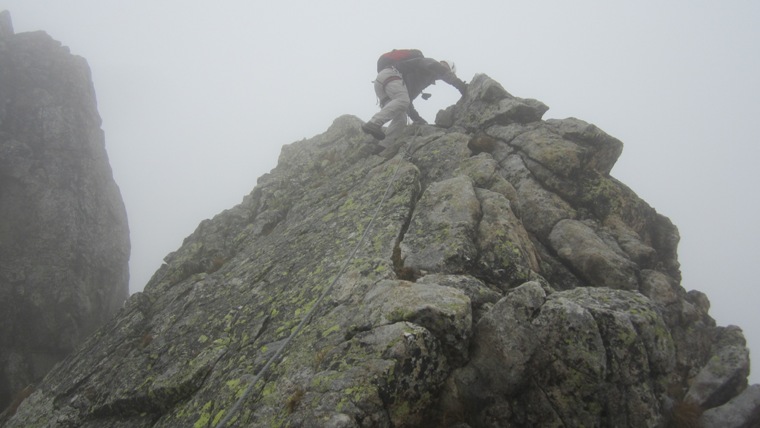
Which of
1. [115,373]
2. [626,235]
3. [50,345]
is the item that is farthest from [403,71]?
[50,345]

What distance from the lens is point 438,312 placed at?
674 cm

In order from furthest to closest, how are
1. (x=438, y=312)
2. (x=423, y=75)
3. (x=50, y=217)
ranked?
(x=50, y=217) < (x=423, y=75) < (x=438, y=312)

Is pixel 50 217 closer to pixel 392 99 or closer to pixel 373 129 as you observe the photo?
pixel 373 129

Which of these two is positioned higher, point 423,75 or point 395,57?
point 395,57

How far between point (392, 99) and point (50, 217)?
65.0 ft

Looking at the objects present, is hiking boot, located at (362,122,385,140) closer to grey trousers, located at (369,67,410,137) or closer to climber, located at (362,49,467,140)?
grey trousers, located at (369,67,410,137)

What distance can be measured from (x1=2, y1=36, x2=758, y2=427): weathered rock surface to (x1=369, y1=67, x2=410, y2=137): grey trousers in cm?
192

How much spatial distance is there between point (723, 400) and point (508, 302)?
4751 mm

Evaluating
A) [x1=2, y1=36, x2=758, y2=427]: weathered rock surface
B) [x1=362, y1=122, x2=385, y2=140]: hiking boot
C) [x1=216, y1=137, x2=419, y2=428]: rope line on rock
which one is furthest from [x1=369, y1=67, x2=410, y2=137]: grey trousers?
[x1=216, y1=137, x2=419, y2=428]: rope line on rock

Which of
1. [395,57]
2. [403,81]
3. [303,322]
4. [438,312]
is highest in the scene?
Result: [395,57]

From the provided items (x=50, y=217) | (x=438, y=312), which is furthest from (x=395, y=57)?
(x=50, y=217)

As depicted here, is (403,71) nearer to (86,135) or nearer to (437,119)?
(437,119)

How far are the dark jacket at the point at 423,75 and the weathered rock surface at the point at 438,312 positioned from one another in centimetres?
254

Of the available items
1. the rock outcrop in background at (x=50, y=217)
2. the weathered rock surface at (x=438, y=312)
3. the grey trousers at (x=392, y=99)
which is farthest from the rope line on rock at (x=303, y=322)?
the rock outcrop in background at (x=50, y=217)
